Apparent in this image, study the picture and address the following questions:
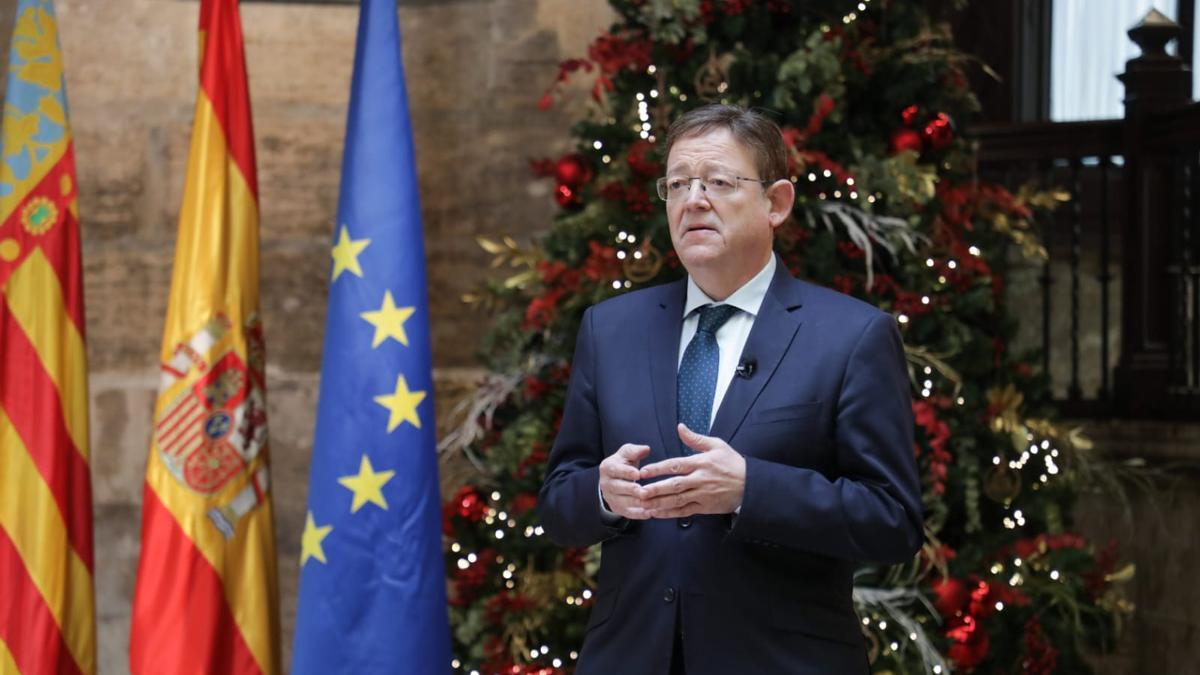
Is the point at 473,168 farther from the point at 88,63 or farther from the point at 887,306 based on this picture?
the point at 887,306

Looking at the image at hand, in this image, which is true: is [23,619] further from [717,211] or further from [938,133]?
[938,133]

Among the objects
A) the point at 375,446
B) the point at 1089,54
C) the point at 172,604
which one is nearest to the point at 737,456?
the point at 375,446

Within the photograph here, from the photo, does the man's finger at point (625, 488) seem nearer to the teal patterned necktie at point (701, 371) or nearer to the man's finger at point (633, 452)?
the man's finger at point (633, 452)

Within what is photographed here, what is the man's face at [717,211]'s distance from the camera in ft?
6.62

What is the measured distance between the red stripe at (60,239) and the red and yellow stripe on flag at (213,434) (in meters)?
0.23

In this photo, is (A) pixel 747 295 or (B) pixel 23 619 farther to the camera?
(B) pixel 23 619

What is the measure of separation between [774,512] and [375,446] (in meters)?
1.85

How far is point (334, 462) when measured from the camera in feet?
11.7

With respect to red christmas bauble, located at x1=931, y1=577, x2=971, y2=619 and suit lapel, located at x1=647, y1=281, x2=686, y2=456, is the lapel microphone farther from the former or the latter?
red christmas bauble, located at x1=931, y1=577, x2=971, y2=619

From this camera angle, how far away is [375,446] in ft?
11.7

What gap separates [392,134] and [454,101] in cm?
90

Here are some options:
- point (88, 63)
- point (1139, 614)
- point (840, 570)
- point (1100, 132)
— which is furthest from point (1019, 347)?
point (840, 570)

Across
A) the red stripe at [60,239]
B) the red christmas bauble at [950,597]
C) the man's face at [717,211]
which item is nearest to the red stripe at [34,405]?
the red stripe at [60,239]

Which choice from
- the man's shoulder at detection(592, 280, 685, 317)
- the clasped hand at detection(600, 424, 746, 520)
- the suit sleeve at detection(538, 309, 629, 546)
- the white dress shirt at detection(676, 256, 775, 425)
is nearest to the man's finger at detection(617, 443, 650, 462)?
the clasped hand at detection(600, 424, 746, 520)
